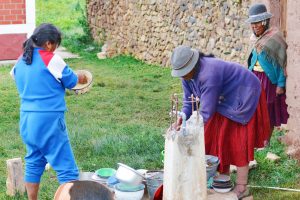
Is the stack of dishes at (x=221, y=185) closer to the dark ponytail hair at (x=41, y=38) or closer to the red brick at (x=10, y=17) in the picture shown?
the dark ponytail hair at (x=41, y=38)

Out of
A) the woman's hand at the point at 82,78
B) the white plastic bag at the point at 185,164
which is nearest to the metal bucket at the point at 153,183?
the white plastic bag at the point at 185,164

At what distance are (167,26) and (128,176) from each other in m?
9.44

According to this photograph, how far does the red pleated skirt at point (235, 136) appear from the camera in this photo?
5.99 m

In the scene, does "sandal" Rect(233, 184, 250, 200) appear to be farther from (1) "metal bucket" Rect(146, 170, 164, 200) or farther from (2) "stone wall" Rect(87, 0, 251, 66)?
(2) "stone wall" Rect(87, 0, 251, 66)

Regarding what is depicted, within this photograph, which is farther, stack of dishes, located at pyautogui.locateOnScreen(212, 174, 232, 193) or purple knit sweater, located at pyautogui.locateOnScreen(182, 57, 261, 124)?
stack of dishes, located at pyautogui.locateOnScreen(212, 174, 232, 193)

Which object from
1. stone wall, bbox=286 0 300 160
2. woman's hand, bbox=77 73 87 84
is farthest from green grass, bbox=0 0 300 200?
woman's hand, bbox=77 73 87 84

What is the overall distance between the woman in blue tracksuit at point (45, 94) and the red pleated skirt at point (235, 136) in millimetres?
1296

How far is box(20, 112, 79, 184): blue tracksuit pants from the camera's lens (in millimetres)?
5531

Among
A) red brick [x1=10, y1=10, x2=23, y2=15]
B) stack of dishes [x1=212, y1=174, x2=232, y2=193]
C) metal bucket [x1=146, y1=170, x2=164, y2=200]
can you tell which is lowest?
stack of dishes [x1=212, y1=174, x2=232, y2=193]

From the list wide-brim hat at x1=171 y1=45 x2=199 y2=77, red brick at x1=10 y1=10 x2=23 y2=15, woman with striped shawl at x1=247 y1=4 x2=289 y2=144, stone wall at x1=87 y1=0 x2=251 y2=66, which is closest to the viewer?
wide-brim hat at x1=171 y1=45 x2=199 y2=77

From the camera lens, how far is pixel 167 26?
14500 millimetres

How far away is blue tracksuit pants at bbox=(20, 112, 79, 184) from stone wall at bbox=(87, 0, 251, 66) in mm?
5984

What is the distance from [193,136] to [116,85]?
7687 mm

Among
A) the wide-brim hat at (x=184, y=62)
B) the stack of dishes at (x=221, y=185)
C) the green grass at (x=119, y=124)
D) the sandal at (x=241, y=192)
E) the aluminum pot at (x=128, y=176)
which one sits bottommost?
the green grass at (x=119, y=124)
